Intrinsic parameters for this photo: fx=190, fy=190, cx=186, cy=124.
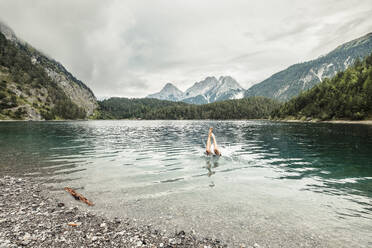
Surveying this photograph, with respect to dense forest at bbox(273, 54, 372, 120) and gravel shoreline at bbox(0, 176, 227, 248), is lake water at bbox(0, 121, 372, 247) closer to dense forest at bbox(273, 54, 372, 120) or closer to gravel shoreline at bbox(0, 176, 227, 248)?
gravel shoreline at bbox(0, 176, 227, 248)

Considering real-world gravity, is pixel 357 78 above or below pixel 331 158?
above

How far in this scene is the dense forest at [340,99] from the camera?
113 metres

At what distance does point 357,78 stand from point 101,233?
193 meters

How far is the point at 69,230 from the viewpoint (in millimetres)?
8852

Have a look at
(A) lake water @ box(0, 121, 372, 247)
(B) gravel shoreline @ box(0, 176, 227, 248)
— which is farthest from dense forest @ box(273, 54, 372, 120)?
(B) gravel shoreline @ box(0, 176, 227, 248)

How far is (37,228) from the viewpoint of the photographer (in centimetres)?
895

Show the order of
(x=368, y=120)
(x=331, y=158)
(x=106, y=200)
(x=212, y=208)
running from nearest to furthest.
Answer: (x=212, y=208), (x=106, y=200), (x=331, y=158), (x=368, y=120)

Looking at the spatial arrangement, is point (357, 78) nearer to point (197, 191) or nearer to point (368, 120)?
point (368, 120)

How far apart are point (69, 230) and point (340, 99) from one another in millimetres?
166415

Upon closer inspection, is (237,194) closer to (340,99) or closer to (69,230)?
(69,230)

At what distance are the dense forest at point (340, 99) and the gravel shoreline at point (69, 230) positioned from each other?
14436 centimetres

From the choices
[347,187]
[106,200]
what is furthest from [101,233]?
[347,187]

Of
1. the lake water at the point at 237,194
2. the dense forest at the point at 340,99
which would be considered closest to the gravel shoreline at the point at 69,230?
the lake water at the point at 237,194

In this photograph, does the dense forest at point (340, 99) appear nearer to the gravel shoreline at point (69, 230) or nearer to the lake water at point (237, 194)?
the lake water at point (237, 194)
